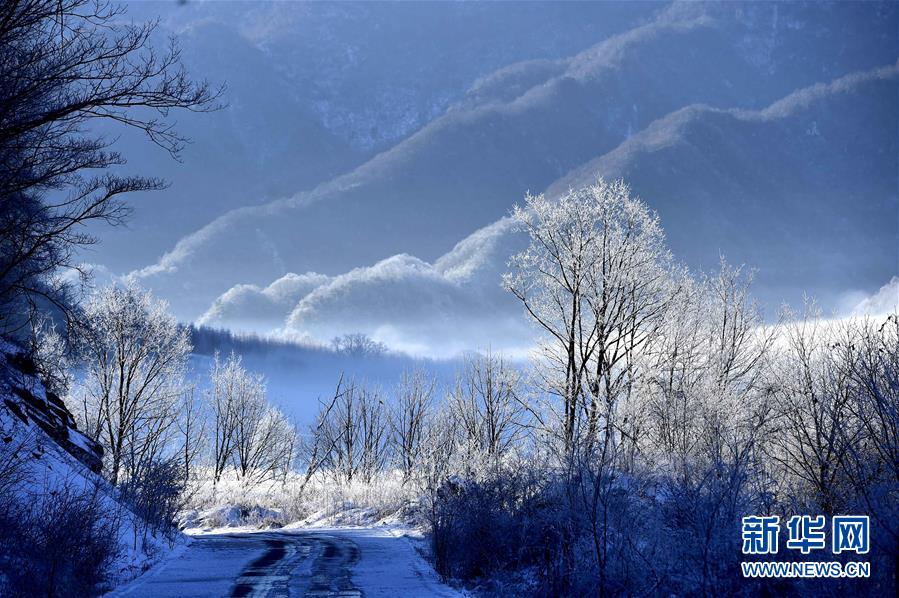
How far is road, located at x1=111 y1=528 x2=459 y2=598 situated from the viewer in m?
13.5

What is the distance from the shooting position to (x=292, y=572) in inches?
611

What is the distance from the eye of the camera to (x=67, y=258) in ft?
56.5

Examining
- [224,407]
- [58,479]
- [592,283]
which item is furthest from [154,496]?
[224,407]

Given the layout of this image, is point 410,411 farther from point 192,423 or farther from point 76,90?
point 76,90

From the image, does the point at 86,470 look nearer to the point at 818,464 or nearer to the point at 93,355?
the point at 818,464

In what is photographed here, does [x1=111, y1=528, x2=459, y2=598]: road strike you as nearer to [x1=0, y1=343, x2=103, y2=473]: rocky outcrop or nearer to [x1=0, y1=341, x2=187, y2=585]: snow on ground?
[x1=0, y1=341, x2=187, y2=585]: snow on ground

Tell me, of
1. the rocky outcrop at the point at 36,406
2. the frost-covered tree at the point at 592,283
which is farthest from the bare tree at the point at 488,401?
the rocky outcrop at the point at 36,406

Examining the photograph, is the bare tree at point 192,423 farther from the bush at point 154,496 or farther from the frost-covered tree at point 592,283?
the bush at point 154,496

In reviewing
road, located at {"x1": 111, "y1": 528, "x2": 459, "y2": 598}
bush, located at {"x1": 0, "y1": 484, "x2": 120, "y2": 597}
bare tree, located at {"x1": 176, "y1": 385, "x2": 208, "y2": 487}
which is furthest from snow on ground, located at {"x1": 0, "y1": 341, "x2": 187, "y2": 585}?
bare tree, located at {"x1": 176, "y1": 385, "x2": 208, "y2": 487}

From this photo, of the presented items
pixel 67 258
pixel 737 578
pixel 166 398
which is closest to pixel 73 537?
pixel 67 258

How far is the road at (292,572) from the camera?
13.5 metres

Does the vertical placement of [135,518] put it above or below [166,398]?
below

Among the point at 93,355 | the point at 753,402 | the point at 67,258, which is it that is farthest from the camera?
the point at 93,355

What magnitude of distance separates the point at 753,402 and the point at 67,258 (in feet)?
83.0
